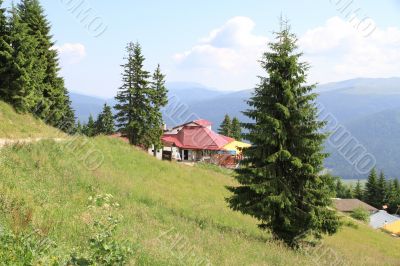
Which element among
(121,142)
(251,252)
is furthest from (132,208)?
(121,142)

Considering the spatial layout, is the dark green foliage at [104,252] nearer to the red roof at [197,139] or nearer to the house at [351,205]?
the red roof at [197,139]

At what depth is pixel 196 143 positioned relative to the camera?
247ft

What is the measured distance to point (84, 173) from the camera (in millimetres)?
17562

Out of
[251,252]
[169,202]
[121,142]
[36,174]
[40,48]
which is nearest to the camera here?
[251,252]

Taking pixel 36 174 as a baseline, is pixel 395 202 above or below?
below

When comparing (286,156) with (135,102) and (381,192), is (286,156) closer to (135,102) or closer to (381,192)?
(135,102)

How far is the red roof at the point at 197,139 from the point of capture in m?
72.5

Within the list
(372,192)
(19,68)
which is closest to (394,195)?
(372,192)

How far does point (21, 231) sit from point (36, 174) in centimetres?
725

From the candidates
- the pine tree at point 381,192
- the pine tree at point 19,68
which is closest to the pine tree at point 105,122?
the pine tree at point 19,68

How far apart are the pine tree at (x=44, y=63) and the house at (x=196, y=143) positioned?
2717cm

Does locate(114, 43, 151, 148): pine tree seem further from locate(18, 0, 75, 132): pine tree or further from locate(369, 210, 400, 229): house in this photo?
locate(369, 210, 400, 229): house

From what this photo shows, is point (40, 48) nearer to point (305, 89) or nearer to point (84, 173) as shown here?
point (84, 173)

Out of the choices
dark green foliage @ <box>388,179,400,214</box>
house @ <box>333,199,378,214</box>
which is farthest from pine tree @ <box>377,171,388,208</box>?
house @ <box>333,199,378,214</box>
